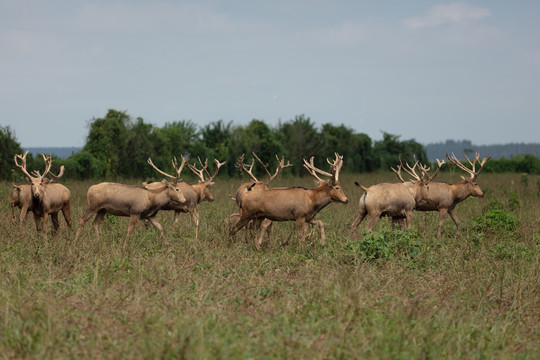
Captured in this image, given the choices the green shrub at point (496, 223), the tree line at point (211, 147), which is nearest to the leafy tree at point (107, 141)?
the tree line at point (211, 147)

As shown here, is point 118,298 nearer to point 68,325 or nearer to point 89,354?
point 68,325

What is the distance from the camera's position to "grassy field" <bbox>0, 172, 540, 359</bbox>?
204 inches

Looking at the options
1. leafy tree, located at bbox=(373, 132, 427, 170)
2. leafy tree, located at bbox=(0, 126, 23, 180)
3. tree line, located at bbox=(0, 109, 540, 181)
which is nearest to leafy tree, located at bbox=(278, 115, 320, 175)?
tree line, located at bbox=(0, 109, 540, 181)

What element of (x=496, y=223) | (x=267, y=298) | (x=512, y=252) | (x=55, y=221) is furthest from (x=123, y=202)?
(x=496, y=223)

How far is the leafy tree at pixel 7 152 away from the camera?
22.8 meters

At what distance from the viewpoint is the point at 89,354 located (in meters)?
5.01

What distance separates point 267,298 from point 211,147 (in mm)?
27066

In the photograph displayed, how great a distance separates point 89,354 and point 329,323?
2487 mm

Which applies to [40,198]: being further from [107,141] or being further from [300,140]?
[300,140]

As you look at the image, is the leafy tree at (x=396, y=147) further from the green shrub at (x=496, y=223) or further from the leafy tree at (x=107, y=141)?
the green shrub at (x=496, y=223)

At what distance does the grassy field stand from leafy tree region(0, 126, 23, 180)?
13137 mm

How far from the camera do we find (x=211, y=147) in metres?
33.4

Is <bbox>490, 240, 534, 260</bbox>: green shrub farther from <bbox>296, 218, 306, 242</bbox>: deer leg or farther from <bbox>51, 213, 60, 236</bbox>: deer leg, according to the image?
<bbox>51, 213, 60, 236</bbox>: deer leg

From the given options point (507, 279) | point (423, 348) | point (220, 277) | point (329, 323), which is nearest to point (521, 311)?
point (507, 279)
